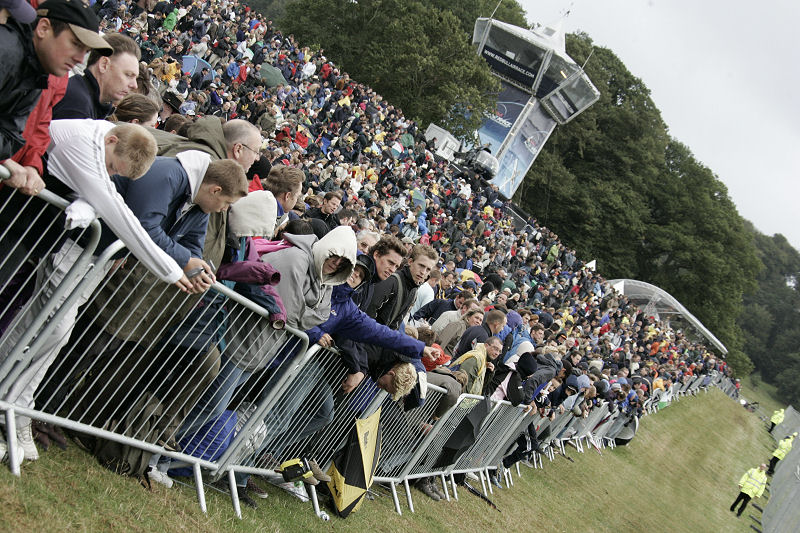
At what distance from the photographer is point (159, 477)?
462 centimetres

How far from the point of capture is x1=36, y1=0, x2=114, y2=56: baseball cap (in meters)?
3.35

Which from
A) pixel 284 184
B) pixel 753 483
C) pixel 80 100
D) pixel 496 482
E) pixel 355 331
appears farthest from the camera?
pixel 753 483

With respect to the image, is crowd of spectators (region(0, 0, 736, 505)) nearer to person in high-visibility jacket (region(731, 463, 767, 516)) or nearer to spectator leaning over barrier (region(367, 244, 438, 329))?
spectator leaning over barrier (region(367, 244, 438, 329))

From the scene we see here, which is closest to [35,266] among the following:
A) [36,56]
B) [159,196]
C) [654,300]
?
[159,196]

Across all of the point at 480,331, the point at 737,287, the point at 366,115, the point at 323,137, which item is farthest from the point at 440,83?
the point at 480,331

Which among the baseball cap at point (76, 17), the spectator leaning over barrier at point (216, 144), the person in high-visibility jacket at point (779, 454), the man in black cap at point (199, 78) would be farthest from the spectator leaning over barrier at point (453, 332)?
the person in high-visibility jacket at point (779, 454)

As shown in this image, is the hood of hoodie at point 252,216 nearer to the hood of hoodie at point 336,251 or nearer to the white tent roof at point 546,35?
the hood of hoodie at point 336,251

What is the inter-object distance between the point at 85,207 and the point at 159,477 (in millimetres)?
1974

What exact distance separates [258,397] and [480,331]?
4.05 m

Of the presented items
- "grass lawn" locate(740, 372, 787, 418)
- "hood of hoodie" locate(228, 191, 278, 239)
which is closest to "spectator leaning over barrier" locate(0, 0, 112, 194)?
"hood of hoodie" locate(228, 191, 278, 239)

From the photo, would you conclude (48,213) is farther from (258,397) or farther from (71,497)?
(258,397)

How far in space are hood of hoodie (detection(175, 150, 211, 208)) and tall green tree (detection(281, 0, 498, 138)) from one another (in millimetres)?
41233

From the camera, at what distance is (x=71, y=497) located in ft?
12.3

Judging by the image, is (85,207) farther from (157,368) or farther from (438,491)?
(438,491)
